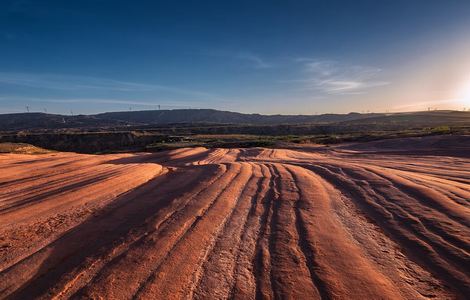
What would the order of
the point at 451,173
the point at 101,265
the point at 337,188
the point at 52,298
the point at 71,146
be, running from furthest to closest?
the point at 71,146, the point at 451,173, the point at 337,188, the point at 101,265, the point at 52,298

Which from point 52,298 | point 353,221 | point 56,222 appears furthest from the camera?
point 56,222

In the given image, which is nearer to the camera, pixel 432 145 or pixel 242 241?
pixel 242 241

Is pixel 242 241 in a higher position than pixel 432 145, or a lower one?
higher

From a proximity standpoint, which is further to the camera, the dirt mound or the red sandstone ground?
the dirt mound

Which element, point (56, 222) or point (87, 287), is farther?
point (56, 222)

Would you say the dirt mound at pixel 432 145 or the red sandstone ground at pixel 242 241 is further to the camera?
the dirt mound at pixel 432 145

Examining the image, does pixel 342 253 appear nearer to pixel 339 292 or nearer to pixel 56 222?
pixel 339 292

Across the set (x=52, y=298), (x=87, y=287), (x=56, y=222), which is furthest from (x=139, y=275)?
(x=56, y=222)

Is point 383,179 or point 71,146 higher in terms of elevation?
point 383,179
